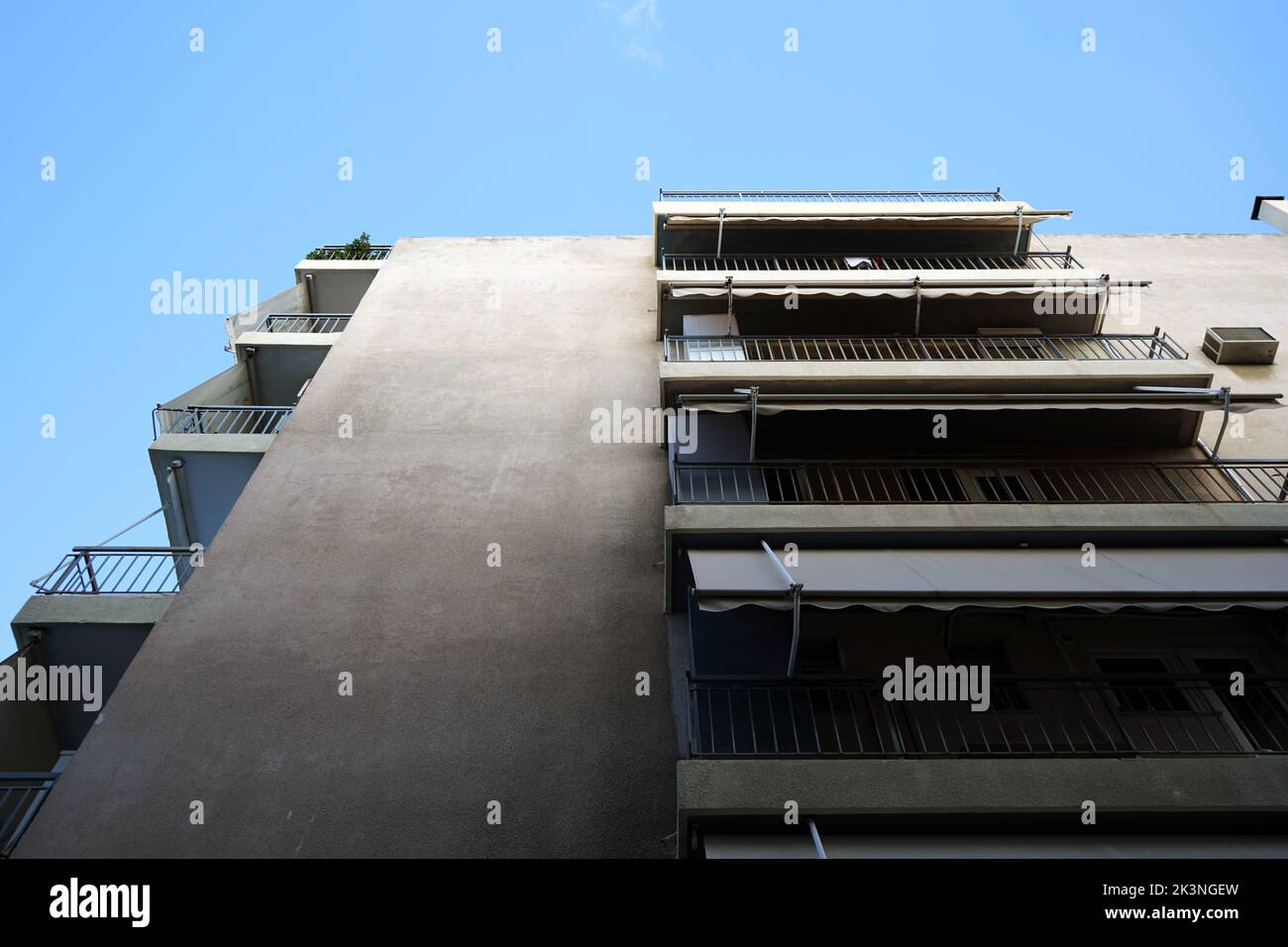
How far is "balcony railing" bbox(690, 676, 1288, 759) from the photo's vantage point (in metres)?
8.20

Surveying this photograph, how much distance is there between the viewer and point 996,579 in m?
8.54

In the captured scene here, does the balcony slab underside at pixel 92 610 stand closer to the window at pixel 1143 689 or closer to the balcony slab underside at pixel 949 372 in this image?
the balcony slab underside at pixel 949 372

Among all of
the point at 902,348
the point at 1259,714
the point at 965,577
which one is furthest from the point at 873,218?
the point at 1259,714

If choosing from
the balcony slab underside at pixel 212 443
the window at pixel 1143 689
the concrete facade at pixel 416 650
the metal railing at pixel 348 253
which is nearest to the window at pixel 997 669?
Result: the window at pixel 1143 689

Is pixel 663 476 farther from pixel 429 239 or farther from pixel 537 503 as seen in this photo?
pixel 429 239

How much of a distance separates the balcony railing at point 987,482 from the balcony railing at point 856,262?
6.45 meters

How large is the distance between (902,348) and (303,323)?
479 inches

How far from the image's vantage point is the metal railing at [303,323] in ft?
56.2

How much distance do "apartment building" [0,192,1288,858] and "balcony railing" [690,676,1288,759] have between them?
4 centimetres

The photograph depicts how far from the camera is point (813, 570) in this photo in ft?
28.8

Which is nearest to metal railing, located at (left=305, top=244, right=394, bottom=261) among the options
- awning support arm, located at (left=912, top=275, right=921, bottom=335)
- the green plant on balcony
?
the green plant on balcony

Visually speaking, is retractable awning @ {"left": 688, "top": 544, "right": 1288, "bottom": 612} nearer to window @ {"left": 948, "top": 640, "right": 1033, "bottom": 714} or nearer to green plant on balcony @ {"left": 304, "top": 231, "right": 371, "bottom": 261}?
window @ {"left": 948, "top": 640, "right": 1033, "bottom": 714}
